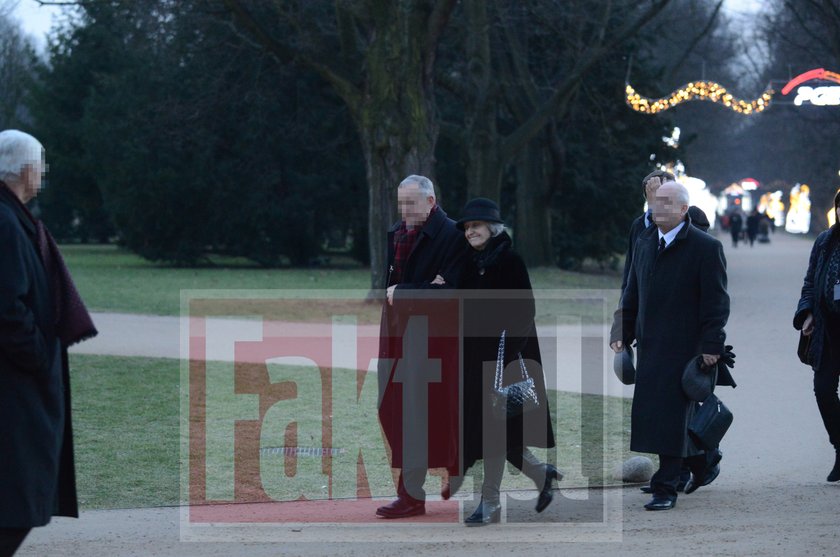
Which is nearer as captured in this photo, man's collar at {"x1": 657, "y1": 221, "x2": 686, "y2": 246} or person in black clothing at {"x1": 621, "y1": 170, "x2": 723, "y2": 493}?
man's collar at {"x1": 657, "y1": 221, "x2": 686, "y2": 246}

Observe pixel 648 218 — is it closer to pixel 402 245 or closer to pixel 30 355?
pixel 402 245

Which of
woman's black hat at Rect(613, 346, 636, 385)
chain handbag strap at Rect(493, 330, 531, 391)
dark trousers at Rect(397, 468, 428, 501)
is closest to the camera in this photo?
chain handbag strap at Rect(493, 330, 531, 391)

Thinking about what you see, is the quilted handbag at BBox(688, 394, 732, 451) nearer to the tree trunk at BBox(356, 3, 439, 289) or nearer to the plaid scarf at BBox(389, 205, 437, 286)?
the plaid scarf at BBox(389, 205, 437, 286)

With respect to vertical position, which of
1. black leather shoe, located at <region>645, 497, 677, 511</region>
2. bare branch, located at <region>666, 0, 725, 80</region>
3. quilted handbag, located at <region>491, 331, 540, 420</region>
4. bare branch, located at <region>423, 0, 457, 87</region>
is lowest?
black leather shoe, located at <region>645, 497, 677, 511</region>

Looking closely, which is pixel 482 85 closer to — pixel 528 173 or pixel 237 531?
pixel 528 173

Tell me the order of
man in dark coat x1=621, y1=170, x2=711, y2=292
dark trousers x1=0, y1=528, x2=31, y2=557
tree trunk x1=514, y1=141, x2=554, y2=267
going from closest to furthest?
dark trousers x1=0, y1=528, x2=31, y2=557 → man in dark coat x1=621, y1=170, x2=711, y2=292 → tree trunk x1=514, y1=141, x2=554, y2=267

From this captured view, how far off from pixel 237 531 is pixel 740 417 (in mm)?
5994

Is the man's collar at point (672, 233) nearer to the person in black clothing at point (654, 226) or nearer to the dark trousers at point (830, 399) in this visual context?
the person in black clothing at point (654, 226)

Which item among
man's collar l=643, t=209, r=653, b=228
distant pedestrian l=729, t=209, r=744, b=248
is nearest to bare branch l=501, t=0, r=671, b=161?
man's collar l=643, t=209, r=653, b=228

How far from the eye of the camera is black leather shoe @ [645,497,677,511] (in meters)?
7.45

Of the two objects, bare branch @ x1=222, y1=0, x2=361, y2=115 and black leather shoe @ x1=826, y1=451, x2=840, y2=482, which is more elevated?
bare branch @ x1=222, y1=0, x2=361, y2=115

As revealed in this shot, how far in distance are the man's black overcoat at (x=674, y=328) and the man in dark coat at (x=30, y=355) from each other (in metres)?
3.64

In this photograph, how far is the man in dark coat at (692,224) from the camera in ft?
26.3

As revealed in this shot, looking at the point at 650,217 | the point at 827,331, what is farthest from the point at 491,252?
the point at 827,331
